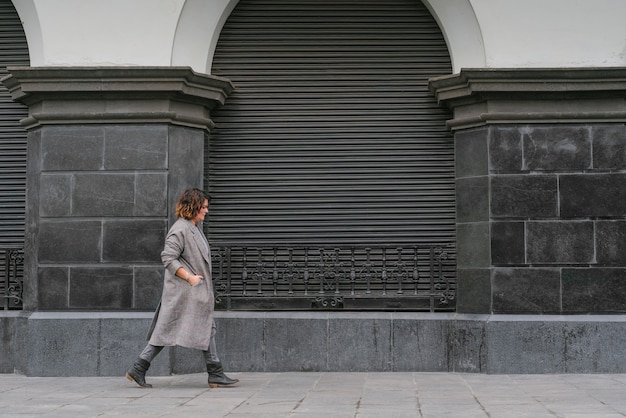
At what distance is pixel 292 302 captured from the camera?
10.3 meters

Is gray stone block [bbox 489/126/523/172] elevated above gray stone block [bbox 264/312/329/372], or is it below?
above

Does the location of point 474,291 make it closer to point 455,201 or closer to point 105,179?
point 455,201

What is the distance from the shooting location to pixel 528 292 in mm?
9727

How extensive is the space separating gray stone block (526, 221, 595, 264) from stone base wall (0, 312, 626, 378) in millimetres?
644

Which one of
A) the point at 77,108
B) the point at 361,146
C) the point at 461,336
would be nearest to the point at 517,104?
the point at 361,146

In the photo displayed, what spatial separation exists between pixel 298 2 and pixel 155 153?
9.01 feet

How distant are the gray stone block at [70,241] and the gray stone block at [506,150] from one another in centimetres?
457

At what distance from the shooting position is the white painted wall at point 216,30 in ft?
32.7

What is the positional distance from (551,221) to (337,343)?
279 cm

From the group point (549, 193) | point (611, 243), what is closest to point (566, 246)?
point (611, 243)

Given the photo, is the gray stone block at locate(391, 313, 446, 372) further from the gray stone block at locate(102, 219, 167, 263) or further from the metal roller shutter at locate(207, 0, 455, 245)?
the gray stone block at locate(102, 219, 167, 263)

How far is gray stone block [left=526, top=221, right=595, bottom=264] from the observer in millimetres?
9727

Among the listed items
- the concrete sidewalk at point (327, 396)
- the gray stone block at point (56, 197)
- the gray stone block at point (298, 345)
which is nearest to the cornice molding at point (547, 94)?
the concrete sidewalk at point (327, 396)

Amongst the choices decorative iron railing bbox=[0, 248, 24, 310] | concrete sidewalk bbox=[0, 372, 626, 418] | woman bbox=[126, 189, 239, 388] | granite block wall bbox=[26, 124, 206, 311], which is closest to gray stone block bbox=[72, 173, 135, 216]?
granite block wall bbox=[26, 124, 206, 311]
